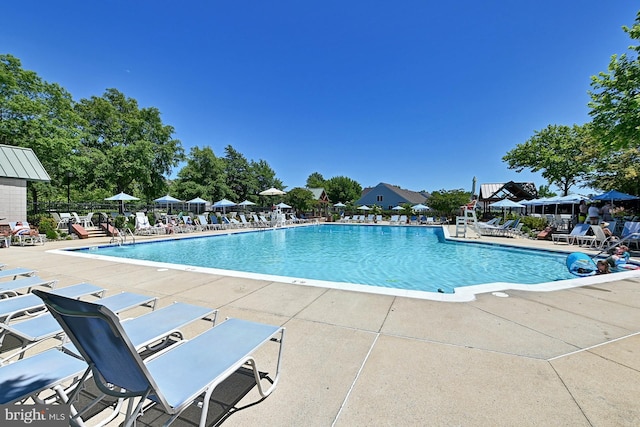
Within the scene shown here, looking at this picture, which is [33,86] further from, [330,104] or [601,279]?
[601,279]

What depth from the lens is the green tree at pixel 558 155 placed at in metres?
23.9

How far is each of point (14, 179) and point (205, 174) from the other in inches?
726

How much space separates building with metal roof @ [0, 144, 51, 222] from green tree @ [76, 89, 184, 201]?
9.86m

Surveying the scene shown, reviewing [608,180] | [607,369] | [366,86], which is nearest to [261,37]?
[366,86]

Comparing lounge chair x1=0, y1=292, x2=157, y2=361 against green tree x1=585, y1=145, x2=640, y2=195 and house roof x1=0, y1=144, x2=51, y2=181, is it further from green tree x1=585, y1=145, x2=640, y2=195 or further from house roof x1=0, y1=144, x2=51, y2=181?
green tree x1=585, y1=145, x2=640, y2=195

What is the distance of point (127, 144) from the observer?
2552 cm

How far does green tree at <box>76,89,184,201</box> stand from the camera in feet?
72.9

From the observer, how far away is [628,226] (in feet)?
33.4

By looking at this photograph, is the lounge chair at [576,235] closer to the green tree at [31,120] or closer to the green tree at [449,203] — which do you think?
the green tree at [449,203]

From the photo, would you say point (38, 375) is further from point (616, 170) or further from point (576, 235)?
point (616, 170)

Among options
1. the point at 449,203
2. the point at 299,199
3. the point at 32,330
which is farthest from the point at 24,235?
the point at 449,203

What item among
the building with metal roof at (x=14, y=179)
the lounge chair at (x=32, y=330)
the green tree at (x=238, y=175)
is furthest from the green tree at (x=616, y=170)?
the green tree at (x=238, y=175)

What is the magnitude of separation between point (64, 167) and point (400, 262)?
20.4m

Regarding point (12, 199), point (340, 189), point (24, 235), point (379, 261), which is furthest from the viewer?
point (340, 189)
